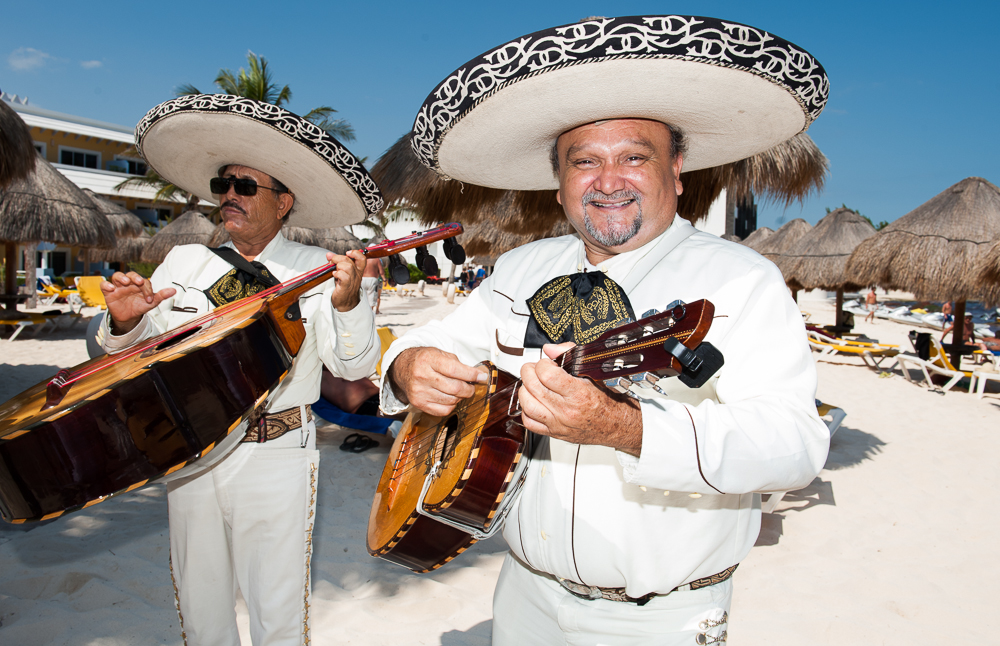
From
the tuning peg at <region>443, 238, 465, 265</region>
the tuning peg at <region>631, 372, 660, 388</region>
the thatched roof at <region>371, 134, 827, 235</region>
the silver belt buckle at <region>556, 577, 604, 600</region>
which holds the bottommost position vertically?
the silver belt buckle at <region>556, 577, 604, 600</region>

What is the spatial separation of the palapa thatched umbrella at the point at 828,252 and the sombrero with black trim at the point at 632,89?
14.4 meters

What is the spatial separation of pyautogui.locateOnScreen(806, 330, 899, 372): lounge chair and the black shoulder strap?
11959 mm

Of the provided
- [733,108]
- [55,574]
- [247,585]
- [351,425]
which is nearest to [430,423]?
[247,585]

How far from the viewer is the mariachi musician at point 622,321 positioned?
120 cm

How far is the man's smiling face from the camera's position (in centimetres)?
166

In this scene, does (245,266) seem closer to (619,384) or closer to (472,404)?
(472,404)

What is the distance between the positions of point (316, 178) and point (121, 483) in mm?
1772

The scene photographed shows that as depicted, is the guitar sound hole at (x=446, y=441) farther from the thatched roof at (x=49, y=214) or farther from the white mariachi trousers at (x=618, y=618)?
the thatched roof at (x=49, y=214)

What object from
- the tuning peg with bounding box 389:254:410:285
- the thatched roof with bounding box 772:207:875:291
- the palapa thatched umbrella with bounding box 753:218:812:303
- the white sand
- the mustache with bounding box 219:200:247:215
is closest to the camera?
the tuning peg with bounding box 389:254:410:285

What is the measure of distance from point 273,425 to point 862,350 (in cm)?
1287

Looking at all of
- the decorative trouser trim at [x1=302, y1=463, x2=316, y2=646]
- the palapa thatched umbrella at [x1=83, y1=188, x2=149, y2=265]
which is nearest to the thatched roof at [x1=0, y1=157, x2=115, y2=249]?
the palapa thatched umbrella at [x1=83, y1=188, x2=149, y2=265]

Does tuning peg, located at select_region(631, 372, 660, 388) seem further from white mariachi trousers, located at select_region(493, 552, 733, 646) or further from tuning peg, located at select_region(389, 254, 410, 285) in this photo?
tuning peg, located at select_region(389, 254, 410, 285)

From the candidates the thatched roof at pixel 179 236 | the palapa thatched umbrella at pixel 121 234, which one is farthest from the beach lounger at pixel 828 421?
the thatched roof at pixel 179 236

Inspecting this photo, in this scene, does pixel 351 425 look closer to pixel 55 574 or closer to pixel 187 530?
pixel 55 574
